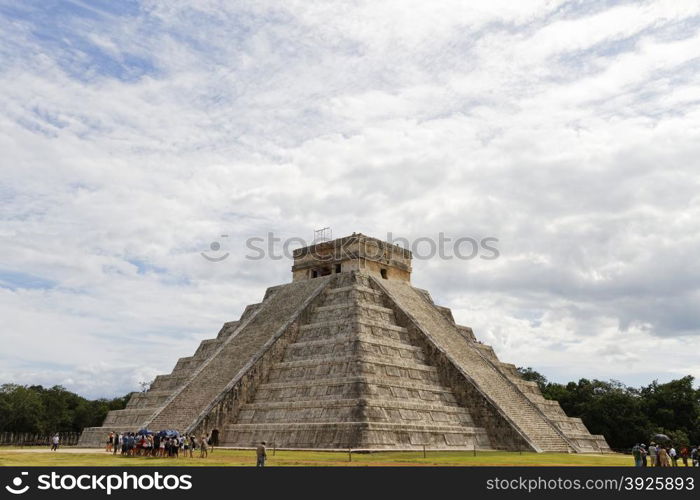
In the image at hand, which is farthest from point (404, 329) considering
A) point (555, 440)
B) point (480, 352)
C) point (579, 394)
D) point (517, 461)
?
point (579, 394)

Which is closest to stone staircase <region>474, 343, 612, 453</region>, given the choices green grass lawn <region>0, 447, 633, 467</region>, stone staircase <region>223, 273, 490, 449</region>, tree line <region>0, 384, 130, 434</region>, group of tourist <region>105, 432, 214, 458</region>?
stone staircase <region>223, 273, 490, 449</region>

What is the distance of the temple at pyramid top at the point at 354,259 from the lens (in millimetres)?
39156

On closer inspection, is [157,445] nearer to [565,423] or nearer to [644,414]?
[565,423]

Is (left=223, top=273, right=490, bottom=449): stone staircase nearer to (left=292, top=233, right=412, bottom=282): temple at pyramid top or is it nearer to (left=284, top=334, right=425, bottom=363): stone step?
(left=284, top=334, right=425, bottom=363): stone step

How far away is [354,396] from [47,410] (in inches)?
1763

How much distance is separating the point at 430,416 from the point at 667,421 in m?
23.6

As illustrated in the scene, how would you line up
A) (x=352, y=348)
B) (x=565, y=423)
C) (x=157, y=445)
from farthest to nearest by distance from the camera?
(x=565, y=423) → (x=352, y=348) → (x=157, y=445)

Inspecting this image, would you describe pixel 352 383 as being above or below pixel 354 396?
above

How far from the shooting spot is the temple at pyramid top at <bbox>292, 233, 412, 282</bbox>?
39.2m

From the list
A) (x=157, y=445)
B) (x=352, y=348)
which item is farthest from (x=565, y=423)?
(x=157, y=445)

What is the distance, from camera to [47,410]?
6094 cm

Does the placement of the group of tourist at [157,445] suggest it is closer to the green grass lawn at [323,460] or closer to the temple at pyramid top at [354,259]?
the green grass lawn at [323,460]

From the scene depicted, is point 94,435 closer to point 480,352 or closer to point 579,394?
point 480,352

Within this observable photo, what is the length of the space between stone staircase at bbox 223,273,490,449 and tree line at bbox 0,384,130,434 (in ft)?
112
